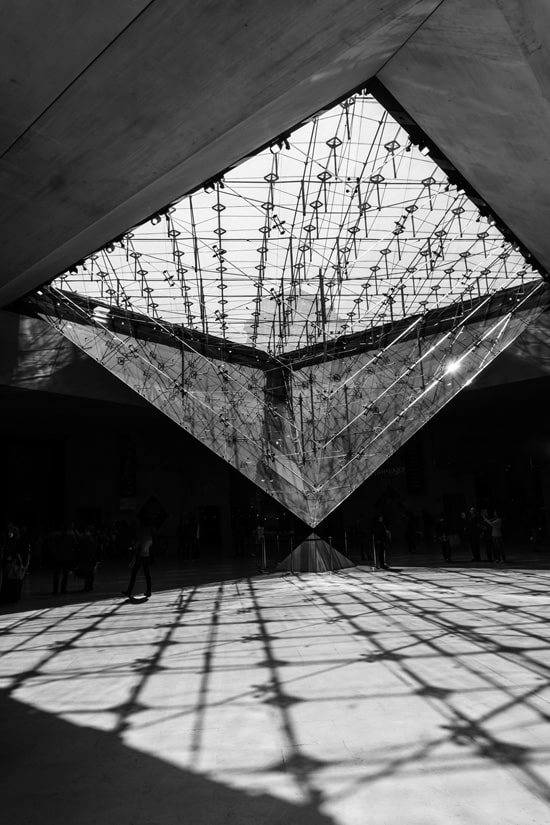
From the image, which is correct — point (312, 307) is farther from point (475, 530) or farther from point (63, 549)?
point (63, 549)

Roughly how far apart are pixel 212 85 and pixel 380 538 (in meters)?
8.04

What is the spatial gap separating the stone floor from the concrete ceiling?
3883 millimetres

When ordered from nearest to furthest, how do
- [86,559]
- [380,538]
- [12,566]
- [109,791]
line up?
[109,791] → [12,566] → [86,559] → [380,538]

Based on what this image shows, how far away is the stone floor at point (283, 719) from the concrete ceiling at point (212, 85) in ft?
12.7

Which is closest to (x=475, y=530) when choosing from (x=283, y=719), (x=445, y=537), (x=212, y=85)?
(x=445, y=537)

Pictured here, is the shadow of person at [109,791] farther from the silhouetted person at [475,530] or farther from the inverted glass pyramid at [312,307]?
the silhouetted person at [475,530]

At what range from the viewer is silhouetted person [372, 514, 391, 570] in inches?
413

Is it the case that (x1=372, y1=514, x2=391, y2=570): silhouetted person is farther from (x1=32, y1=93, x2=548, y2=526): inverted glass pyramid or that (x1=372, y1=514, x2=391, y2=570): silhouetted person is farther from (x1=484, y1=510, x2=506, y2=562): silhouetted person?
(x1=484, y1=510, x2=506, y2=562): silhouetted person

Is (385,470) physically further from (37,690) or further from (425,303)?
(37,690)

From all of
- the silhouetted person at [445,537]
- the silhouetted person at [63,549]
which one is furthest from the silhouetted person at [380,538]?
the silhouetted person at [63,549]

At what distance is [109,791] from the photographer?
2262mm

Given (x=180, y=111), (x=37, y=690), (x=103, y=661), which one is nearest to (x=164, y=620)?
(x=103, y=661)

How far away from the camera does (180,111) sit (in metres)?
4.75

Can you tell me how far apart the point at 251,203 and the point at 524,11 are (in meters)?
5.28
